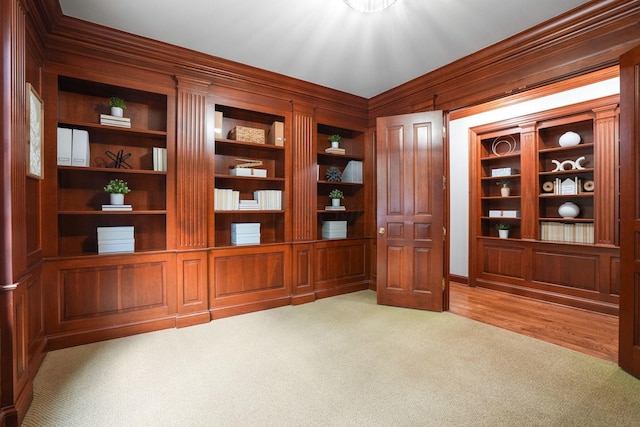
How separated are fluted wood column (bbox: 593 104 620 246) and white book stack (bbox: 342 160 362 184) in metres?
3.05

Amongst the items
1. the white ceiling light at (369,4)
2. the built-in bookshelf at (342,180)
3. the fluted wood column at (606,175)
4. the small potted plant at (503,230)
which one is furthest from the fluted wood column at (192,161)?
the fluted wood column at (606,175)

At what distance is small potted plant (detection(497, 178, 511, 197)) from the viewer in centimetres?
488

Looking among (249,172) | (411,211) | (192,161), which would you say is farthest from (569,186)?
(192,161)

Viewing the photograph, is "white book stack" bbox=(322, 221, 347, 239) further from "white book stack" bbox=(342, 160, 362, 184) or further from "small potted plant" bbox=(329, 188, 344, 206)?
"white book stack" bbox=(342, 160, 362, 184)

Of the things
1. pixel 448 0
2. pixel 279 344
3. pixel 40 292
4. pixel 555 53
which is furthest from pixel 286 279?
pixel 555 53

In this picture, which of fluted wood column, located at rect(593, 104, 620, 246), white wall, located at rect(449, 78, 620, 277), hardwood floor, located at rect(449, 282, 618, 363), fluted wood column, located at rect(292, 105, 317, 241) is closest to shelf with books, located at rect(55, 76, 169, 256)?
fluted wood column, located at rect(292, 105, 317, 241)

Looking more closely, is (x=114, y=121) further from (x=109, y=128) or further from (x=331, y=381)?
(x=331, y=381)

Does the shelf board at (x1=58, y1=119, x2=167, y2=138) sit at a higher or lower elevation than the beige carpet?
higher

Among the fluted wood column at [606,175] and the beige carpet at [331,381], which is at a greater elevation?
the fluted wood column at [606,175]

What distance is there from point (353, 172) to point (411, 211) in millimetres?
1245

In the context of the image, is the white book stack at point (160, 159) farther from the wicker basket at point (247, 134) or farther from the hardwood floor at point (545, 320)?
the hardwood floor at point (545, 320)

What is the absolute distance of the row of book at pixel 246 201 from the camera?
359 cm

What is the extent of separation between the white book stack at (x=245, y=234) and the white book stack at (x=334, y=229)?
115 centimetres

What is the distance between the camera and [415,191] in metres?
3.85
